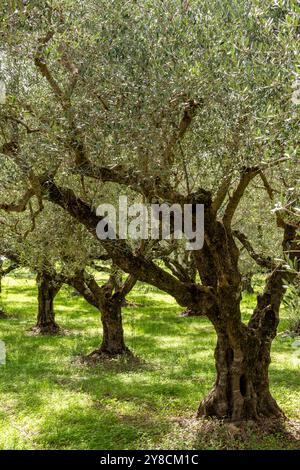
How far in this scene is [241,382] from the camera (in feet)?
35.0

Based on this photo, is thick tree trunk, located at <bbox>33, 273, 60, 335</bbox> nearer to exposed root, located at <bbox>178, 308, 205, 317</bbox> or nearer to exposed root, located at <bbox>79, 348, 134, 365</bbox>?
exposed root, located at <bbox>79, 348, 134, 365</bbox>

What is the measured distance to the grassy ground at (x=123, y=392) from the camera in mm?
10375

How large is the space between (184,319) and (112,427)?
17433 mm

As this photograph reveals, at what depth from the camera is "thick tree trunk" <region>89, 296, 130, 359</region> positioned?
59.5 ft

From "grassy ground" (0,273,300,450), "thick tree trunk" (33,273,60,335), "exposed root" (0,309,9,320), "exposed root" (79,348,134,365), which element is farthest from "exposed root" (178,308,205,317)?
"exposed root" (79,348,134,365)

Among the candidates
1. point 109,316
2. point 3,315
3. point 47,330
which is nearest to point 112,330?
point 109,316

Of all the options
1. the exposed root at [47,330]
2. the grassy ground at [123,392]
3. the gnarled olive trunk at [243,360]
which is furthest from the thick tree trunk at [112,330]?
the gnarled olive trunk at [243,360]

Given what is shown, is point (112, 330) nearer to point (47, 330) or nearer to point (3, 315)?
point (47, 330)

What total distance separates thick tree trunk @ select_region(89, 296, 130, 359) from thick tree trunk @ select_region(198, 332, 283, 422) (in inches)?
297

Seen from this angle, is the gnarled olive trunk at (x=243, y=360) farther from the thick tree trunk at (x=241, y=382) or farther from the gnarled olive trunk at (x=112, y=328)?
the gnarled olive trunk at (x=112, y=328)

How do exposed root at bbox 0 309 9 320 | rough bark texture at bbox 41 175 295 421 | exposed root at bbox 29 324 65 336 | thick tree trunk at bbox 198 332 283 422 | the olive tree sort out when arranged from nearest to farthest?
1. the olive tree
2. rough bark texture at bbox 41 175 295 421
3. thick tree trunk at bbox 198 332 283 422
4. exposed root at bbox 29 324 65 336
5. exposed root at bbox 0 309 9 320

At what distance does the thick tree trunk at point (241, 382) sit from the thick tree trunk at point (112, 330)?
7543 millimetres

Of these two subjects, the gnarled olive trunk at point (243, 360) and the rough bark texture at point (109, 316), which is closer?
the gnarled olive trunk at point (243, 360)
